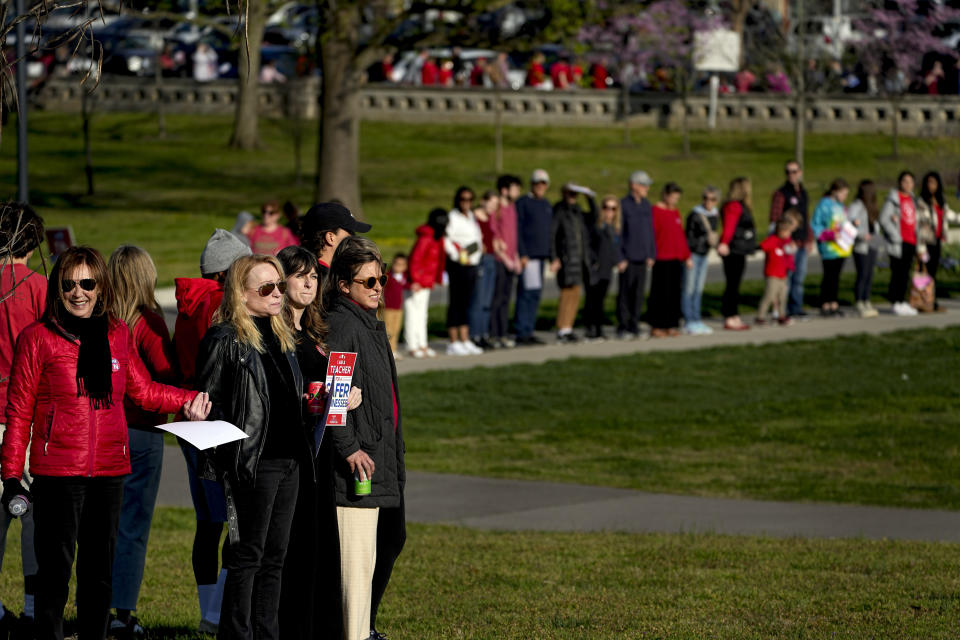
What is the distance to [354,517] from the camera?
22.1ft

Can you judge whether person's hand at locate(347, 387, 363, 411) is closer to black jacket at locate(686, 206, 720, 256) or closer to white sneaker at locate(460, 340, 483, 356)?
white sneaker at locate(460, 340, 483, 356)

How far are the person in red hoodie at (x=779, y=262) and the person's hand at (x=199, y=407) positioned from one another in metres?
14.4

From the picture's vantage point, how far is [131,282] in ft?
23.5

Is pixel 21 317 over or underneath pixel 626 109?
underneath

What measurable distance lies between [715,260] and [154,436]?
22.3 metres

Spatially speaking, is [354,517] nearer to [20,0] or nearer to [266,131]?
[20,0]

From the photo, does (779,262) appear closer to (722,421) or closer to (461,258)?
(461,258)

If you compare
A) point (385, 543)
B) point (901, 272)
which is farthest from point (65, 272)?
point (901, 272)

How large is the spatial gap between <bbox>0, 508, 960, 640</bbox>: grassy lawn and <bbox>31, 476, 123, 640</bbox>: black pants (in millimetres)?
867

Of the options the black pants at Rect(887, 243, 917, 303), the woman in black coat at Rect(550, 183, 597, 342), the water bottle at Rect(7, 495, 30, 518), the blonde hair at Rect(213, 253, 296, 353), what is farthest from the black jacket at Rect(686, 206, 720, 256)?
the water bottle at Rect(7, 495, 30, 518)

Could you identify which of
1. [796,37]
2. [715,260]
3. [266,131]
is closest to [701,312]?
[715,260]

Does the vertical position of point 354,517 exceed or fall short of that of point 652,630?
it exceeds it

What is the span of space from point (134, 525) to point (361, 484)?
135 cm

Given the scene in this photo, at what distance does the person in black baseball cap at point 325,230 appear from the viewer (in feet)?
24.3
